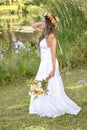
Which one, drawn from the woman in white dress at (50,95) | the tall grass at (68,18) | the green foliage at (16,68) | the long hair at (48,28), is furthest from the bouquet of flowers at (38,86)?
the tall grass at (68,18)

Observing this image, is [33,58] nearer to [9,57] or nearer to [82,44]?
[9,57]

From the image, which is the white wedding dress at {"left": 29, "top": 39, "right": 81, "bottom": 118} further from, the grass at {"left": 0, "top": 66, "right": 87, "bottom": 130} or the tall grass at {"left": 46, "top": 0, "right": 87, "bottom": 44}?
the tall grass at {"left": 46, "top": 0, "right": 87, "bottom": 44}

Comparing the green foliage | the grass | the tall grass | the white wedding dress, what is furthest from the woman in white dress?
the tall grass

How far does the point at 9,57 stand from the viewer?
10273 millimetres

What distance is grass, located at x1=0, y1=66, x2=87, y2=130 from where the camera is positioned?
5.18 metres

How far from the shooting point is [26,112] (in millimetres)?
6047

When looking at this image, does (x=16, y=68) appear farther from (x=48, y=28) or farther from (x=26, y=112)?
(x=48, y=28)

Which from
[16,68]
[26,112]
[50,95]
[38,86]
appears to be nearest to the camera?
[38,86]

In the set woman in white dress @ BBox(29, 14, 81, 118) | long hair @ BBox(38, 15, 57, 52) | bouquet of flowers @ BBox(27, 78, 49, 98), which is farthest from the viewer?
woman in white dress @ BBox(29, 14, 81, 118)

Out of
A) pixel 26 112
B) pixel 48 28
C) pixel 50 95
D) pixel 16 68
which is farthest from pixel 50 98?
pixel 16 68

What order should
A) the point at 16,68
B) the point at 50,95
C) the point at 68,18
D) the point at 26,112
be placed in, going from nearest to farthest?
the point at 50,95
the point at 26,112
the point at 16,68
the point at 68,18

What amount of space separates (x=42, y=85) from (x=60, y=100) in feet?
1.88

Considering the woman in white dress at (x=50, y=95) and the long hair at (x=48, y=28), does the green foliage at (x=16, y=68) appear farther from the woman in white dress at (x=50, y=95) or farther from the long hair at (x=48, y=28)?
the long hair at (x=48, y=28)

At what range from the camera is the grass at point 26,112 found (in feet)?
17.0
